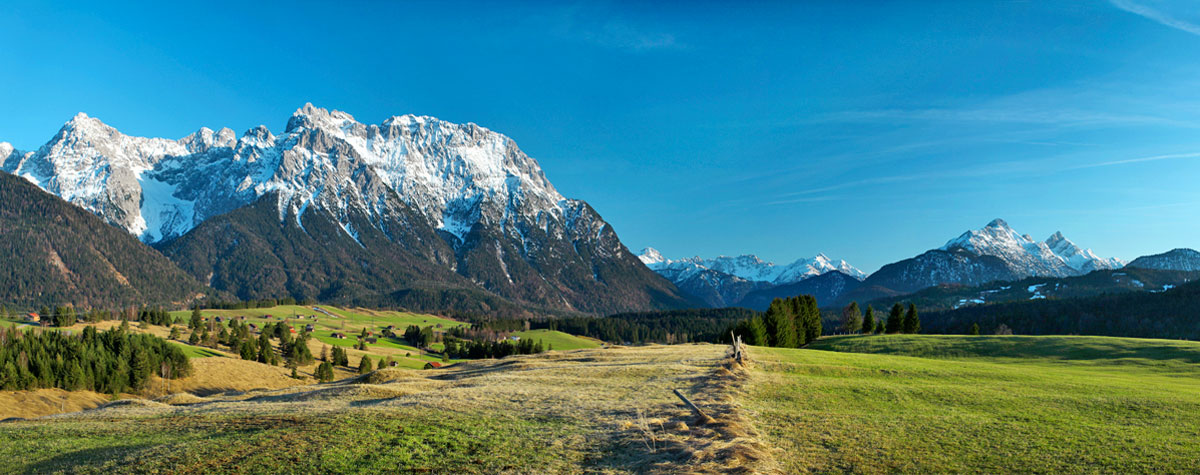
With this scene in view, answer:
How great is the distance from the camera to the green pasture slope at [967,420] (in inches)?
599

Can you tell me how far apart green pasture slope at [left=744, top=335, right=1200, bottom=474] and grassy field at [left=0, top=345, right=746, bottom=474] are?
124 inches

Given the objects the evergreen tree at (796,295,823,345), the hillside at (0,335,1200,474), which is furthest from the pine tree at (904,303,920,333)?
the hillside at (0,335,1200,474)

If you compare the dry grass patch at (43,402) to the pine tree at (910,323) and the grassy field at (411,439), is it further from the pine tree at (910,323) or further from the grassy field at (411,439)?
the pine tree at (910,323)

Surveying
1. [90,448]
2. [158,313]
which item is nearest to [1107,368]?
[90,448]

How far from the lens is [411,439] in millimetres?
18250

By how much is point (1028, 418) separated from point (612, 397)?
1656 centimetres

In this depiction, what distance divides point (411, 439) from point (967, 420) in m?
18.7

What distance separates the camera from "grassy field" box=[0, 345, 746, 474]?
51.4 ft

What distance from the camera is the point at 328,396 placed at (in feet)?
113

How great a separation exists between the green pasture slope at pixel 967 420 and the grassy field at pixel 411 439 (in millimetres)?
3159

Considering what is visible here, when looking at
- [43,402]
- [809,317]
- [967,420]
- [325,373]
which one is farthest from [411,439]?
[325,373]

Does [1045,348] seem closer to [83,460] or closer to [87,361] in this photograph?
[83,460]

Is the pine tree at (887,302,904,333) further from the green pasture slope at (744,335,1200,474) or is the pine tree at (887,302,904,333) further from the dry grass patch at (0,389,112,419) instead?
the dry grass patch at (0,389,112,419)

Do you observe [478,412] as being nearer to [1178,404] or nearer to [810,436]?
[810,436]
